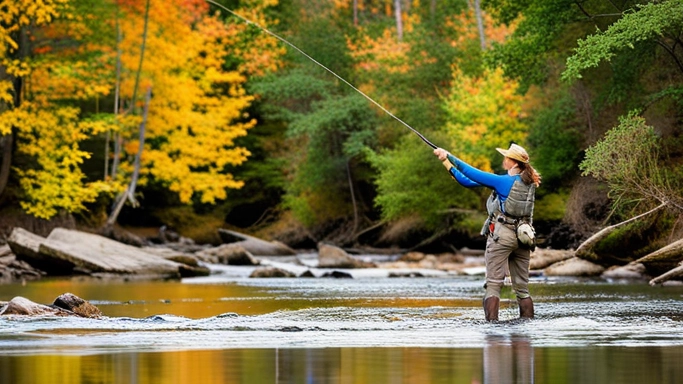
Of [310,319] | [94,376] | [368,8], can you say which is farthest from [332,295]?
[368,8]

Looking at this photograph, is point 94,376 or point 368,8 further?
point 368,8

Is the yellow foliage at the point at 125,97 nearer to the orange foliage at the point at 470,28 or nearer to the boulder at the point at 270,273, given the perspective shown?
the orange foliage at the point at 470,28

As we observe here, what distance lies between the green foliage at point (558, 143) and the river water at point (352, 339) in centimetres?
930

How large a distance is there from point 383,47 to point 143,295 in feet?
83.6

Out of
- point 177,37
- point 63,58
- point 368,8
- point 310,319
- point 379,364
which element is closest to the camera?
point 379,364

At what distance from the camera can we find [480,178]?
13219 millimetres

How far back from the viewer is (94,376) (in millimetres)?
8203

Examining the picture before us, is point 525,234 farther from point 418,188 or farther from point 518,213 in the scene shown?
point 418,188

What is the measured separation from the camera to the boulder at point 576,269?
25.4 metres

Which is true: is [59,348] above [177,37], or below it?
below

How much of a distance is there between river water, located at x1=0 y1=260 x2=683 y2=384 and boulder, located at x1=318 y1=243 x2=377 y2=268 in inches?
401

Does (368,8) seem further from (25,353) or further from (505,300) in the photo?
(25,353)

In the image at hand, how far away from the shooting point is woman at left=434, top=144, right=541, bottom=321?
43.5ft

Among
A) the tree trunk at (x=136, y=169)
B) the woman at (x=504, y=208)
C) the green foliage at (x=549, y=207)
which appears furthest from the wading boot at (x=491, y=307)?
the tree trunk at (x=136, y=169)
